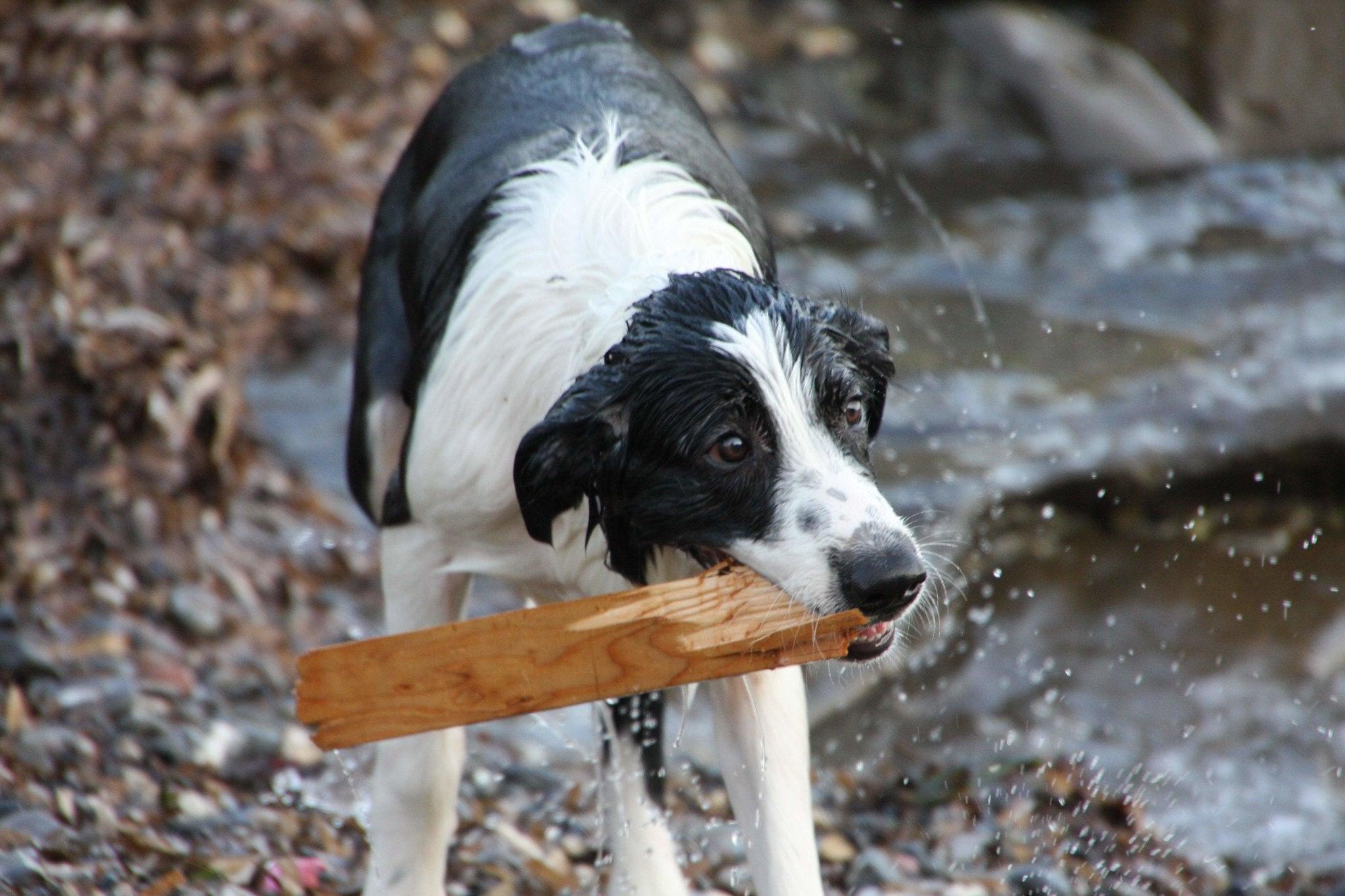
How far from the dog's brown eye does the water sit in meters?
1.39

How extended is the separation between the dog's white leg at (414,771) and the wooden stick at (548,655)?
82 centimetres

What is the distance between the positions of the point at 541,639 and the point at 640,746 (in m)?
1.12

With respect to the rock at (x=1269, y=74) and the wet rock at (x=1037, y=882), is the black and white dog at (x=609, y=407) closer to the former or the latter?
the wet rock at (x=1037, y=882)

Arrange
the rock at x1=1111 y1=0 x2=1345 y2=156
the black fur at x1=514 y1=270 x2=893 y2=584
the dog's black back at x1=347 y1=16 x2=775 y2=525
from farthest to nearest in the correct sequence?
1. the rock at x1=1111 y1=0 x2=1345 y2=156
2. the dog's black back at x1=347 y1=16 x2=775 y2=525
3. the black fur at x1=514 y1=270 x2=893 y2=584

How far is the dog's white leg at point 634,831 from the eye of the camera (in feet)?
12.6

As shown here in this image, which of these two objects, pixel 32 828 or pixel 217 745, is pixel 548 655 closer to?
pixel 32 828

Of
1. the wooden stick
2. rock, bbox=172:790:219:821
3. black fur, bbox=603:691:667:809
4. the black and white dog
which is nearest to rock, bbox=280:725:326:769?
rock, bbox=172:790:219:821

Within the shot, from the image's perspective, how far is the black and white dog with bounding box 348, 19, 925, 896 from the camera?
292 centimetres

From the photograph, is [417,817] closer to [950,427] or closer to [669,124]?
[669,124]

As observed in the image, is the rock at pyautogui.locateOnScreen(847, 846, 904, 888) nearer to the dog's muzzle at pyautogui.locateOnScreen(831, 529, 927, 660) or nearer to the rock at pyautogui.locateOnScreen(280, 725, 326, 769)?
the rock at pyautogui.locateOnScreen(280, 725, 326, 769)

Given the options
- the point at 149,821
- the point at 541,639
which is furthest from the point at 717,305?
the point at 149,821

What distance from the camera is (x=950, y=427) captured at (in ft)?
22.4

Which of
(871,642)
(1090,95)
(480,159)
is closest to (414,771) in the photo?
(871,642)

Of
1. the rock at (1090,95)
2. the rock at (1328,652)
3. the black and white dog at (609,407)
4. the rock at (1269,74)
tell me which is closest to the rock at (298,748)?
the black and white dog at (609,407)
